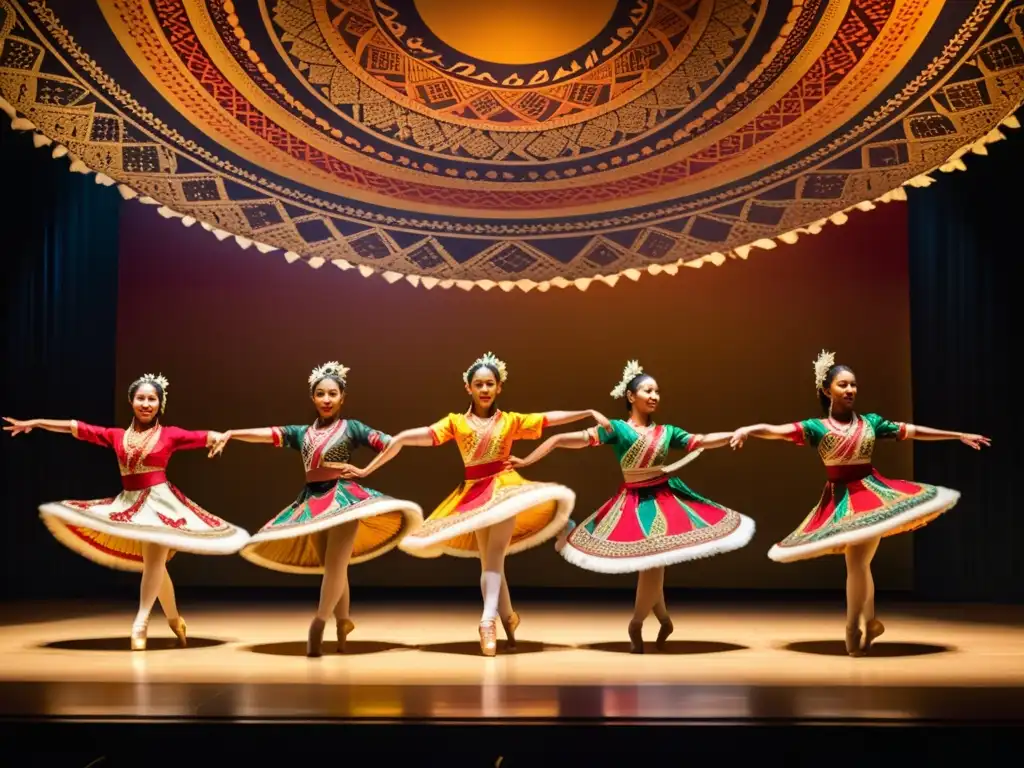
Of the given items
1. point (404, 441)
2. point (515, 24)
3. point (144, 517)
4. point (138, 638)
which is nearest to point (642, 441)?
point (404, 441)

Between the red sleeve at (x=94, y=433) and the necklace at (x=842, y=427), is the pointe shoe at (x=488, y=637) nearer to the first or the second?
the necklace at (x=842, y=427)

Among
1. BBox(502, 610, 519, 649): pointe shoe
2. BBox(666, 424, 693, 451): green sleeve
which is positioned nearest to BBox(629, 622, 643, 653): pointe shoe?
BBox(502, 610, 519, 649): pointe shoe

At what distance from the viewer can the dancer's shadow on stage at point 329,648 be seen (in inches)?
180

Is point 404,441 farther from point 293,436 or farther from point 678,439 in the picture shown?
point 678,439

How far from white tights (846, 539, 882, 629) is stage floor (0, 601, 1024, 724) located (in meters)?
0.16

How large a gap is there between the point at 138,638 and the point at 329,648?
2.38 feet

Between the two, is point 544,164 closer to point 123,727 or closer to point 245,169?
point 245,169

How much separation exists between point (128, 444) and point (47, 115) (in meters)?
1.28

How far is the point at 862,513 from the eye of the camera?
170 inches

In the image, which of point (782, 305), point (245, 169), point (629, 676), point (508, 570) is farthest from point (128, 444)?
point (782, 305)

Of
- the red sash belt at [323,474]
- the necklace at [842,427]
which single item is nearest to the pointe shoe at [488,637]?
the red sash belt at [323,474]

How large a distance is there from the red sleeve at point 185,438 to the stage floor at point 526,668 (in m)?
0.79

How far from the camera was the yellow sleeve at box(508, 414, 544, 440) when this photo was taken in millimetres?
4730

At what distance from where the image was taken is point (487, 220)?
539 centimetres
